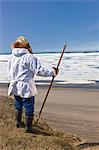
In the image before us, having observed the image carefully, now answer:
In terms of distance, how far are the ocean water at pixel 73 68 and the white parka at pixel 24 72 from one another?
12497 millimetres

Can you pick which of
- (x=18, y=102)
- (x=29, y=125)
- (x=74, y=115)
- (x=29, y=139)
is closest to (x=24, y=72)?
(x=18, y=102)

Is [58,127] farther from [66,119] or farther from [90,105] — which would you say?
[90,105]

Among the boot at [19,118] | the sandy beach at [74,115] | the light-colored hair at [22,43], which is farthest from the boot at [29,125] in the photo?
the sandy beach at [74,115]

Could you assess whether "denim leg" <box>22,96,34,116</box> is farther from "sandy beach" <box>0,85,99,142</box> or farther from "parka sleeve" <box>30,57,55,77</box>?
"sandy beach" <box>0,85,99,142</box>

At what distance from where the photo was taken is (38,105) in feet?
34.6

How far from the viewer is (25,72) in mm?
5074

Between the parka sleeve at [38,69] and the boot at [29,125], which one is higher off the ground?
the parka sleeve at [38,69]

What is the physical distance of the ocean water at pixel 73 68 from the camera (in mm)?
19659

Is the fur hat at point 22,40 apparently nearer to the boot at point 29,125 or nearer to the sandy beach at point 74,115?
the boot at point 29,125

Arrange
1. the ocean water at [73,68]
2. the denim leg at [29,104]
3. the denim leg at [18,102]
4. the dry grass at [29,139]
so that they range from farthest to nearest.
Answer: the ocean water at [73,68] < the denim leg at [18,102] < the denim leg at [29,104] < the dry grass at [29,139]

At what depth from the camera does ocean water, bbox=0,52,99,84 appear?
19.7 meters

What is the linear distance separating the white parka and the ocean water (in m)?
12.5

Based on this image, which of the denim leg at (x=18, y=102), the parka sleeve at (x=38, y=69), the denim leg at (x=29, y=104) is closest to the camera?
the parka sleeve at (x=38, y=69)

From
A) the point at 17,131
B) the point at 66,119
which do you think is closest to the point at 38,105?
the point at 66,119
